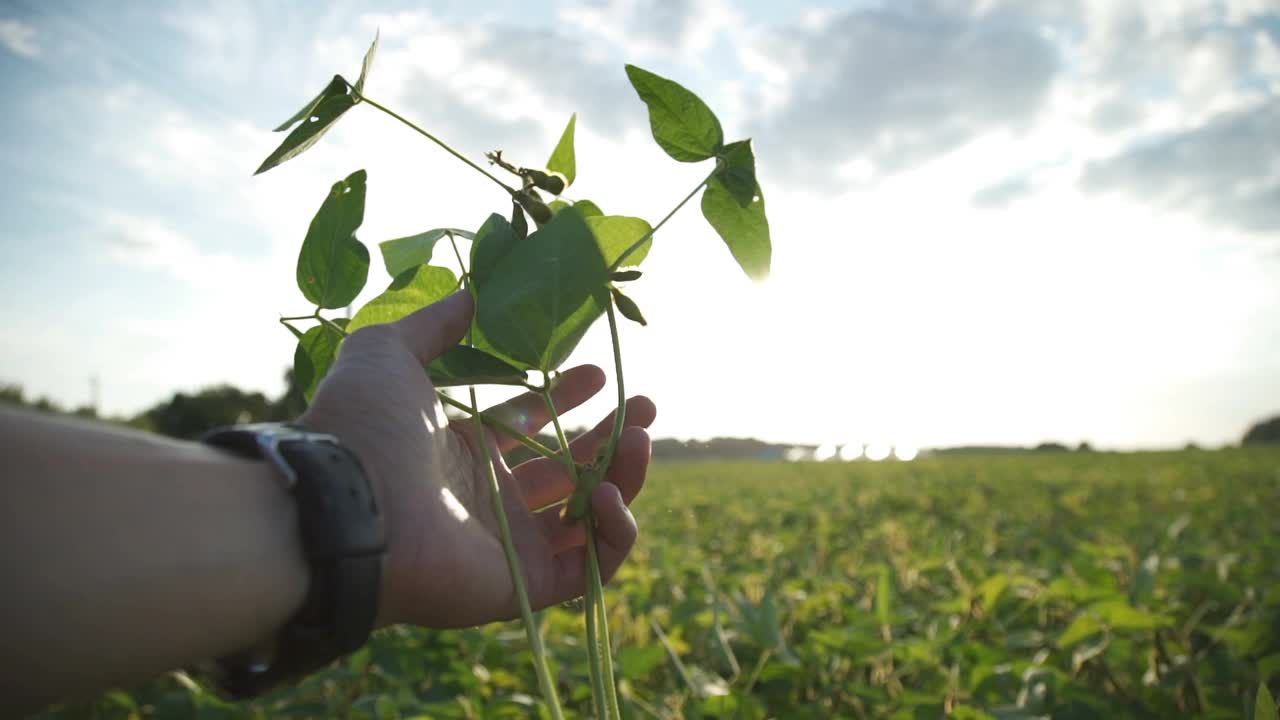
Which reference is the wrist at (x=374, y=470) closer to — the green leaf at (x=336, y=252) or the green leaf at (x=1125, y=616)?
the green leaf at (x=336, y=252)

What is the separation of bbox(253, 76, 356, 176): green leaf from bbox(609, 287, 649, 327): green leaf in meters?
0.41

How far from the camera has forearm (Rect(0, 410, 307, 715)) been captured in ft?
2.19

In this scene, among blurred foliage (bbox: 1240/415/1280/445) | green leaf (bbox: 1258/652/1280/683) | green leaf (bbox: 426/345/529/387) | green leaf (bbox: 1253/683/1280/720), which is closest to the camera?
green leaf (bbox: 1253/683/1280/720)

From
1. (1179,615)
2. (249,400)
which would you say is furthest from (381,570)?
(249,400)

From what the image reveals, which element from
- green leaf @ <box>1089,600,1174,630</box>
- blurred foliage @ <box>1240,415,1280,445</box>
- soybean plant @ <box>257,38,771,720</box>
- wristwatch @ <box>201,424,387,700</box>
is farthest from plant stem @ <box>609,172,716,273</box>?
blurred foliage @ <box>1240,415,1280,445</box>

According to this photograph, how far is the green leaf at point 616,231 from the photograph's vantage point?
0.99 meters

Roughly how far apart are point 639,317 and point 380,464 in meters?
0.36

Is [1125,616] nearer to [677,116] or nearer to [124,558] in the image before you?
[677,116]

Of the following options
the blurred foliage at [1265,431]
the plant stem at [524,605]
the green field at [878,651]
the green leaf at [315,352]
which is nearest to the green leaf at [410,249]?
the green leaf at [315,352]

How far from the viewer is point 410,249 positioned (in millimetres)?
1146

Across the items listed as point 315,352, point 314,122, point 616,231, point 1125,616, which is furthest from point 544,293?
point 1125,616

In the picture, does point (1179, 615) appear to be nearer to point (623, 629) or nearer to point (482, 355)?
point (623, 629)

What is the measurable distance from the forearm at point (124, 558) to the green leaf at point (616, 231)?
48 centimetres

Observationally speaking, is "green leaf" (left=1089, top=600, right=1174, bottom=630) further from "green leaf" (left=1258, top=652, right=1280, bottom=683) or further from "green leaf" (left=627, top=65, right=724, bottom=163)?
"green leaf" (left=627, top=65, right=724, bottom=163)
